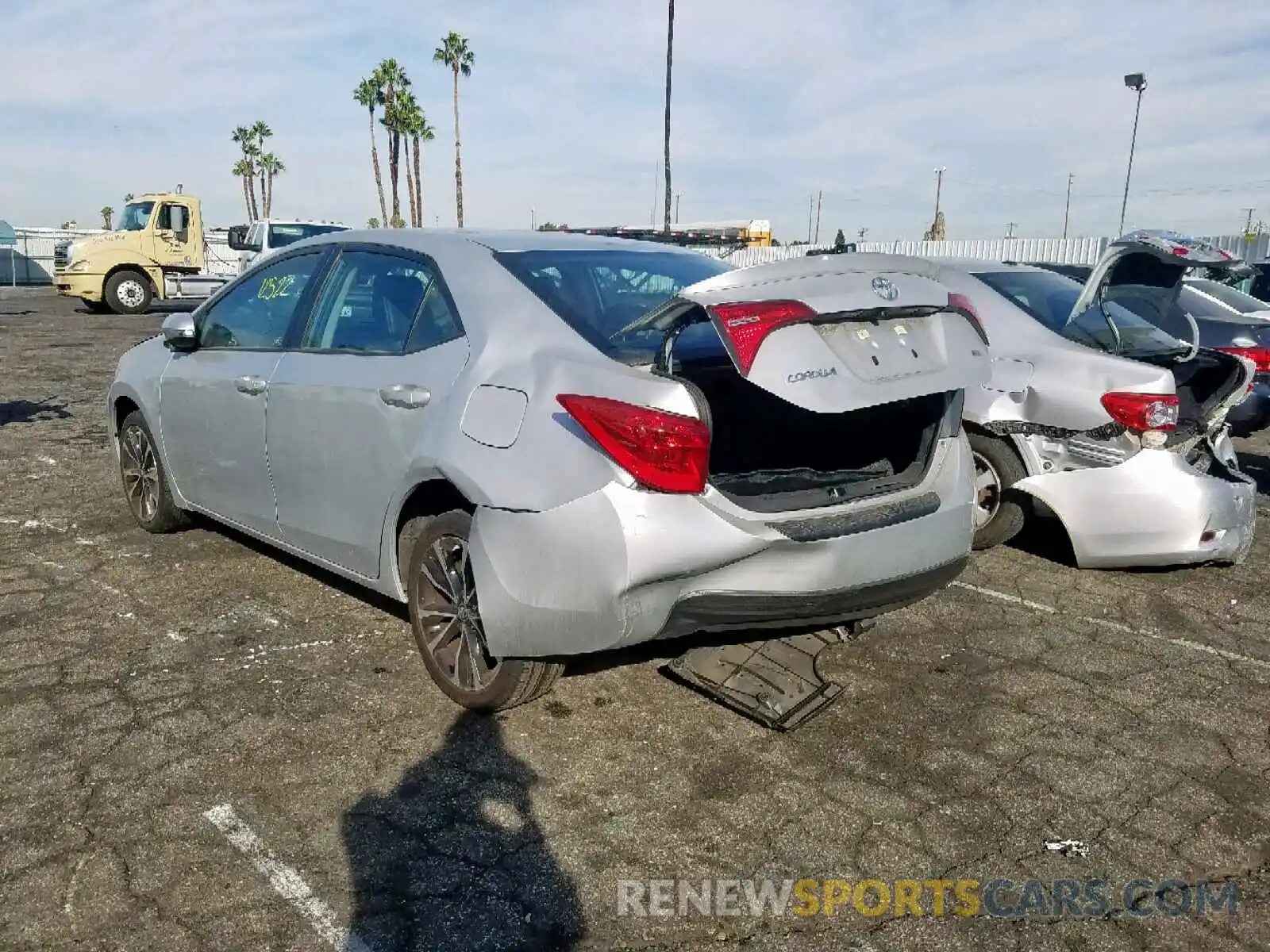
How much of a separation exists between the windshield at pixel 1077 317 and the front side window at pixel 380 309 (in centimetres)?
328

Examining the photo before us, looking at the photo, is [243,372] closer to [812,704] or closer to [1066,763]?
[812,704]

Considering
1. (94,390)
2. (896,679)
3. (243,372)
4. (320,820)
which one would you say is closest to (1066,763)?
(896,679)

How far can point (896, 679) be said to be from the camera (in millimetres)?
3861

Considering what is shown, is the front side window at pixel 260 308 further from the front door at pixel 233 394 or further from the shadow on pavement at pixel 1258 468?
the shadow on pavement at pixel 1258 468

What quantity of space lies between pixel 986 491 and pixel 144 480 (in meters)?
4.44

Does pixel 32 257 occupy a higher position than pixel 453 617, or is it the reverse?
pixel 32 257

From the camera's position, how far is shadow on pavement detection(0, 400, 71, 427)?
8875 mm

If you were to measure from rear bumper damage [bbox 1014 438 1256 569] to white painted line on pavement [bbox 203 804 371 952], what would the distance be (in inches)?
151

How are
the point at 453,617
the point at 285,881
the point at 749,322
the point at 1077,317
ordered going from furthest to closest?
the point at 1077,317 → the point at 453,617 → the point at 749,322 → the point at 285,881

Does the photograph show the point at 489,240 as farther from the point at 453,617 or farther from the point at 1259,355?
the point at 1259,355

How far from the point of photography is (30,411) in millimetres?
9312

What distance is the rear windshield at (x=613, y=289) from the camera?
312 cm

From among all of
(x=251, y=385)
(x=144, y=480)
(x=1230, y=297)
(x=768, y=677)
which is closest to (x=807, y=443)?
(x=768, y=677)

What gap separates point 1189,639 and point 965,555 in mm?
1594
